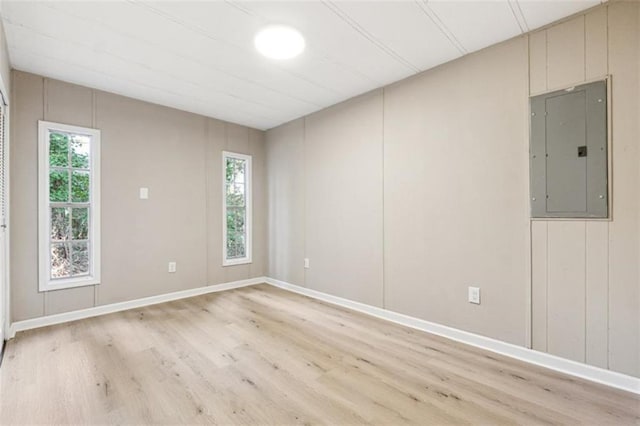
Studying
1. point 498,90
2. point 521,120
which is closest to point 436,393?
point 521,120

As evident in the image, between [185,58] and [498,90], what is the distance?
2584mm

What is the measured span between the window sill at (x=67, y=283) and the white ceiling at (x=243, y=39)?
204 cm

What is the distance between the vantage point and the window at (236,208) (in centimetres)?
443

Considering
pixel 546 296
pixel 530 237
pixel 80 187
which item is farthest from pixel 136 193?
pixel 546 296

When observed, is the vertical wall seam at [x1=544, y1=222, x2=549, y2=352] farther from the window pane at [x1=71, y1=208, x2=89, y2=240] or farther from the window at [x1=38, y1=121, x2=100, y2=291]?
the window pane at [x1=71, y1=208, x2=89, y2=240]

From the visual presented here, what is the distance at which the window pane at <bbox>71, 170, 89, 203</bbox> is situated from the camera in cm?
324

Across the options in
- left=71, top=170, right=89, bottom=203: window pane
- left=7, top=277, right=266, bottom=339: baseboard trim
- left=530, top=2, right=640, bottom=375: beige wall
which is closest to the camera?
left=530, top=2, right=640, bottom=375: beige wall

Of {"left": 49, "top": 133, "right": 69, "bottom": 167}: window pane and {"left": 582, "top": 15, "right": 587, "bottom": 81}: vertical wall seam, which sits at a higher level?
{"left": 582, "top": 15, "right": 587, "bottom": 81}: vertical wall seam

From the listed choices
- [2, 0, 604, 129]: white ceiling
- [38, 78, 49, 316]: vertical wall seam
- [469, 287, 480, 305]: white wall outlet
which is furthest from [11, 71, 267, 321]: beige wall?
[469, 287, 480, 305]: white wall outlet

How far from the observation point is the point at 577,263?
6.72ft

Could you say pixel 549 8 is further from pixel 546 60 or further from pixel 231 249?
pixel 231 249

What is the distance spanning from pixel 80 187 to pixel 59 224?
16.9 inches

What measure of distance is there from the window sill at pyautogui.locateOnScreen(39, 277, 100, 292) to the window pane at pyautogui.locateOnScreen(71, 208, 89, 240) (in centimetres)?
44

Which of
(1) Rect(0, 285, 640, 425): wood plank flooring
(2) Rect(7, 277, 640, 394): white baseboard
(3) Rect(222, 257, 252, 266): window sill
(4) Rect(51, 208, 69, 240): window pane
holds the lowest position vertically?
(1) Rect(0, 285, 640, 425): wood plank flooring
